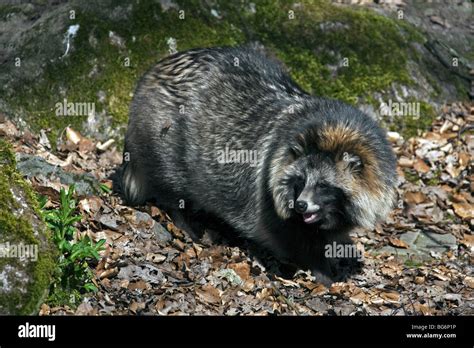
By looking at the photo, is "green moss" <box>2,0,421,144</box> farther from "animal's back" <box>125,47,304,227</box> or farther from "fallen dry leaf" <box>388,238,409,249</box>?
"fallen dry leaf" <box>388,238,409,249</box>

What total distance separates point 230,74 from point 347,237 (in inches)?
87.9

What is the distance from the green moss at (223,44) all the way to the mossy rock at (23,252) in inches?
118

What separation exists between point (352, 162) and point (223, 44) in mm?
3793

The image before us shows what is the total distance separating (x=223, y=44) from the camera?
34.1ft

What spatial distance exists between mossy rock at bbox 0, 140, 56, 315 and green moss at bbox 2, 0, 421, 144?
9.86 feet

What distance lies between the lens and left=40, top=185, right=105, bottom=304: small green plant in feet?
20.5

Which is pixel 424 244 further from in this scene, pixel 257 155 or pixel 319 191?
pixel 257 155

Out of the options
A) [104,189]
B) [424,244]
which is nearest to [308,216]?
[424,244]

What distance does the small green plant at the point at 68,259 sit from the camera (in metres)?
6.25

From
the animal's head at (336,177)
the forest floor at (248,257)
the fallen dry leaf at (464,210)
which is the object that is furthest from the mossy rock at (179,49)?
the animal's head at (336,177)

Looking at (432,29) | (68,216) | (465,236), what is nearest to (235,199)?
(68,216)

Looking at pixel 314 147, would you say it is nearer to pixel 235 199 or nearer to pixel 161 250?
pixel 235 199

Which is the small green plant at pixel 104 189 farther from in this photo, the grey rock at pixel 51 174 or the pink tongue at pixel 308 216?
the pink tongue at pixel 308 216

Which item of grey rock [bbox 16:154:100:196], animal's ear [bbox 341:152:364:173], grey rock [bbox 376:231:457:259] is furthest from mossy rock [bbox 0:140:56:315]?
grey rock [bbox 376:231:457:259]
